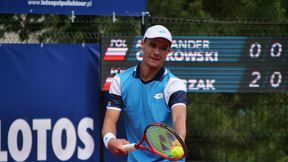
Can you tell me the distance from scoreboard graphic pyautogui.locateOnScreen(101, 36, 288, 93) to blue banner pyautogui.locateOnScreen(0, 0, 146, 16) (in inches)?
17.0

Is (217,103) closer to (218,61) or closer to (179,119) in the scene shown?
(218,61)

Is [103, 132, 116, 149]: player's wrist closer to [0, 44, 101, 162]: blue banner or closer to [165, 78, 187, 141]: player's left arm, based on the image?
[165, 78, 187, 141]: player's left arm

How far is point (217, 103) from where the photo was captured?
31.1 ft

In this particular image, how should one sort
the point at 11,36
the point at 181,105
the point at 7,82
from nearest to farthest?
the point at 181,105 → the point at 7,82 → the point at 11,36

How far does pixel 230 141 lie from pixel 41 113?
105 inches

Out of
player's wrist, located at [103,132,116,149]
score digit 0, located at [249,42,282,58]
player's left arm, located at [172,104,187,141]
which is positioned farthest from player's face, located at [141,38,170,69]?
score digit 0, located at [249,42,282,58]

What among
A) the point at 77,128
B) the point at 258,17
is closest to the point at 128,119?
the point at 77,128

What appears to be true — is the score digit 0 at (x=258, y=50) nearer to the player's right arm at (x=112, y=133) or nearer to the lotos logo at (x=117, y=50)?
the lotos logo at (x=117, y=50)

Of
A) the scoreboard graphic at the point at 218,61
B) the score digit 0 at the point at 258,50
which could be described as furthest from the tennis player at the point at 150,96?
the score digit 0 at the point at 258,50

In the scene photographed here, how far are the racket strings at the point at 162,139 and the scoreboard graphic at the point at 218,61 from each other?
3.64 metres

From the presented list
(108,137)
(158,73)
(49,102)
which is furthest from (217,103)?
(108,137)

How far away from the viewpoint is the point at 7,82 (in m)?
8.56

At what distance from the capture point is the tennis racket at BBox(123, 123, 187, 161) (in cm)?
473

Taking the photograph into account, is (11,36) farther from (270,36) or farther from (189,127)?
(270,36)
